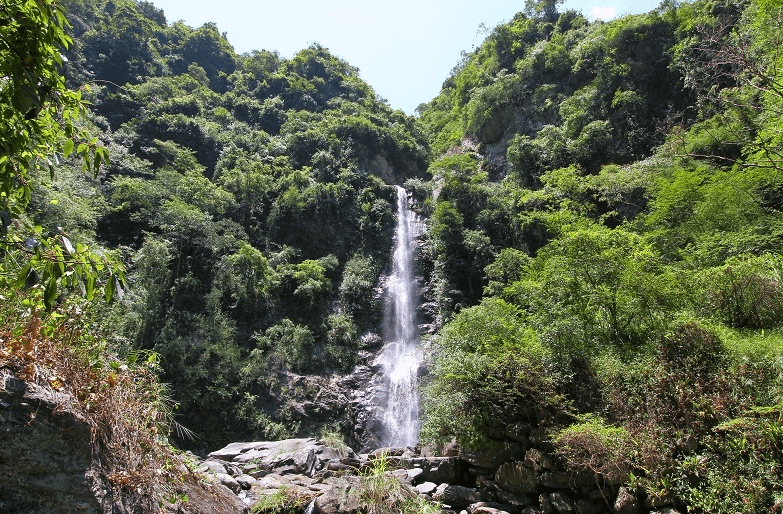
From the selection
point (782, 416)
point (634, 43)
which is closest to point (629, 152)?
point (634, 43)

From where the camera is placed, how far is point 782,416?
4.14 metres

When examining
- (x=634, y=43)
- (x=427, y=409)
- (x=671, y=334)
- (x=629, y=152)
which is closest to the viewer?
(x=671, y=334)

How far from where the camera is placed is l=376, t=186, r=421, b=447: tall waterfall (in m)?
16.6

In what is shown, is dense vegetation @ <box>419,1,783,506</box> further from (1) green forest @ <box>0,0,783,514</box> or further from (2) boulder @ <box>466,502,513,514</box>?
(2) boulder @ <box>466,502,513,514</box>

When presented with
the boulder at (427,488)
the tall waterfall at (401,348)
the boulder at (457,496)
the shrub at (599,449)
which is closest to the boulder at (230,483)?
the boulder at (427,488)

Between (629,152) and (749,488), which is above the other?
(629,152)

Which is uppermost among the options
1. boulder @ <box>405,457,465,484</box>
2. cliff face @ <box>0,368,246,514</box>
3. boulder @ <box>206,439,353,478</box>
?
cliff face @ <box>0,368,246,514</box>

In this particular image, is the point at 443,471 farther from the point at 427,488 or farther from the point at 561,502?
the point at 561,502

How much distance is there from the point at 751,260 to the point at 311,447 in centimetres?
897

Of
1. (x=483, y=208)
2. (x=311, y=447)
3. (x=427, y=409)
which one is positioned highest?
(x=483, y=208)

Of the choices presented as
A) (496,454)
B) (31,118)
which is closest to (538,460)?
(496,454)

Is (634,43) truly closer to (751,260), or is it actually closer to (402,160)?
(402,160)

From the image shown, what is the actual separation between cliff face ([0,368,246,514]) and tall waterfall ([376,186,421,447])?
11.0 m

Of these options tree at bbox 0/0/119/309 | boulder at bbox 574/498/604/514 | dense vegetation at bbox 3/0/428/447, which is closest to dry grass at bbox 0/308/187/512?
tree at bbox 0/0/119/309
